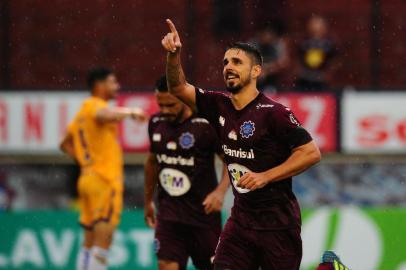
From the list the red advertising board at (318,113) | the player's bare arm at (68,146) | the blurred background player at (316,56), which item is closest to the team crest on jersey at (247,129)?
the player's bare arm at (68,146)

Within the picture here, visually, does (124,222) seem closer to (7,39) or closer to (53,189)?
(53,189)

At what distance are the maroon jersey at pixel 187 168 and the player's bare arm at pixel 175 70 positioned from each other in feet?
3.85

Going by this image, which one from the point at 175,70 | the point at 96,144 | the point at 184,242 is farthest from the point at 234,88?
the point at 96,144

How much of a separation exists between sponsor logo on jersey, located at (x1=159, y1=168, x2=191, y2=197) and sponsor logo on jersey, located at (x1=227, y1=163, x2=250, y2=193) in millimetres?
1450

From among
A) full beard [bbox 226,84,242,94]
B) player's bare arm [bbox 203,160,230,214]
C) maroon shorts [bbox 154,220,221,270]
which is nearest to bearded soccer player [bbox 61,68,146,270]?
maroon shorts [bbox 154,220,221,270]

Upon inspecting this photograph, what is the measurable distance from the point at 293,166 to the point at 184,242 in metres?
2.14

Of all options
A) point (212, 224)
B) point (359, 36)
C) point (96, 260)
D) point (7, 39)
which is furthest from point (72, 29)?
point (212, 224)

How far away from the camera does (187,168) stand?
8.75m

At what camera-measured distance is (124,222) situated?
1234 centimetres

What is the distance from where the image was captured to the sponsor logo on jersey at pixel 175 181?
28.7ft

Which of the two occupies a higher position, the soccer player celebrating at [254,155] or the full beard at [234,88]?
the full beard at [234,88]

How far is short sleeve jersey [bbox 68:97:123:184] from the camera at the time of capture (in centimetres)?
1153

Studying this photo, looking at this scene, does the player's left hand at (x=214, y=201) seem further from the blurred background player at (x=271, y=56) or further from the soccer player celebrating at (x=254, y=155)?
the blurred background player at (x=271, y=56)

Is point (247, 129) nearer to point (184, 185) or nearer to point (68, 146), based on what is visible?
Answer: point (184, 185)
